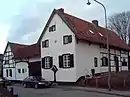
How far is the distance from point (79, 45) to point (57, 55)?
3.48 meters

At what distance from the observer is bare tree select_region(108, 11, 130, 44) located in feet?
197

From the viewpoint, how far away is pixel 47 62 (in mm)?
35969

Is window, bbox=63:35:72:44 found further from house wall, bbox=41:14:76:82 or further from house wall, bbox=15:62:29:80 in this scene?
house wall, bbox=15:62:29:80

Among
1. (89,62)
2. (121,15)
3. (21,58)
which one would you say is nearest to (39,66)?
(21,58)

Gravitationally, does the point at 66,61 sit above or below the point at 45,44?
below

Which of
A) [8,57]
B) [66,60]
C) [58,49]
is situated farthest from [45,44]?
[8,57]

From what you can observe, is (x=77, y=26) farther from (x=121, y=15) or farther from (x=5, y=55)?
(x=121, y=15)

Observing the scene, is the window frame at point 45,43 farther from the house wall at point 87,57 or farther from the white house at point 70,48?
the house wall at point 87,57

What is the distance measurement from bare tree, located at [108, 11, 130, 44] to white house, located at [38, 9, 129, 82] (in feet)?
74.2

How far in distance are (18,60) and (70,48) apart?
15359mm

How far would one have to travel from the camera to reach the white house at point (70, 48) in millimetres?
32031

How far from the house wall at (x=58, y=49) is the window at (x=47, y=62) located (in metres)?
0.41

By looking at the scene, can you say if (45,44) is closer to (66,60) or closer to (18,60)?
(66,60)

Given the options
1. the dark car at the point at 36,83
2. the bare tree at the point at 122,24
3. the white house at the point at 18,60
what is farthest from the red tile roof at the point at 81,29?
the bare tree at the point at 122,24
